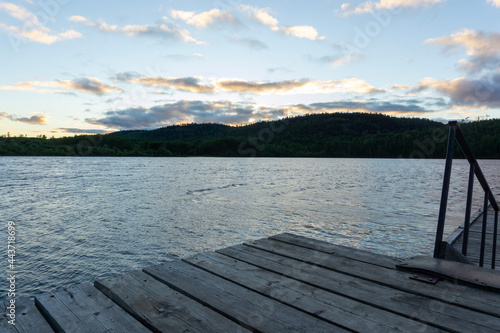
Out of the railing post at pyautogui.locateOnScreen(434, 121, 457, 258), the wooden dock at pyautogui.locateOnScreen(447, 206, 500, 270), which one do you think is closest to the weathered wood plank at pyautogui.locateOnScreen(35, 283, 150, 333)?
the railing post at pyautogui.locateOnScreen(434, 121, 457, 258)

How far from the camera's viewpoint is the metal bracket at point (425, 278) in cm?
309

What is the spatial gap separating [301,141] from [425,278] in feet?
573

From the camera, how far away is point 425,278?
3.15 m

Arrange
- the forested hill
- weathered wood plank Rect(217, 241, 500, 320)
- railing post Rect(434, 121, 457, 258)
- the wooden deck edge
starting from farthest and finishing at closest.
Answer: the forested hill, railing post Rect(434, 121, 457, 258), the wooden deck edge, weathered wood plank Rect(217, 241, 500, 320)

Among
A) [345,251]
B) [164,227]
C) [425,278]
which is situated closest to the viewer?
[425,278]

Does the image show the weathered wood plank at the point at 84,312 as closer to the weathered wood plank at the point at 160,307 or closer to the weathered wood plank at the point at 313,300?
the weathered wood plank at the point at 160,307

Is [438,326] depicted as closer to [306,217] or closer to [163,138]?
[306,217]

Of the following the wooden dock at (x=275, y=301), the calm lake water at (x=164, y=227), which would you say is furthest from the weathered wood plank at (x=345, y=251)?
the calm lake water at (x=164, y=227)

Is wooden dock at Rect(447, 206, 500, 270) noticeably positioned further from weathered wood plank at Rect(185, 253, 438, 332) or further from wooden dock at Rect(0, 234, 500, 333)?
weathered wood plank at Rect(185, 253, 438, 332)

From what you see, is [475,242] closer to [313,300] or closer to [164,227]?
[313,300]

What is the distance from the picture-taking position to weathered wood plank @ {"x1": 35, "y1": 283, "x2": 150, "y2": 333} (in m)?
2.36

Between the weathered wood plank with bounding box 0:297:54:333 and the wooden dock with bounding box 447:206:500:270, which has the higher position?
the weathered wood plank with bounding box 0:297:54:333

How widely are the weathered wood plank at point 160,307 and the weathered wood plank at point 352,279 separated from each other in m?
1.12

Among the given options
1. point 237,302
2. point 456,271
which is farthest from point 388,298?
point 237,302
